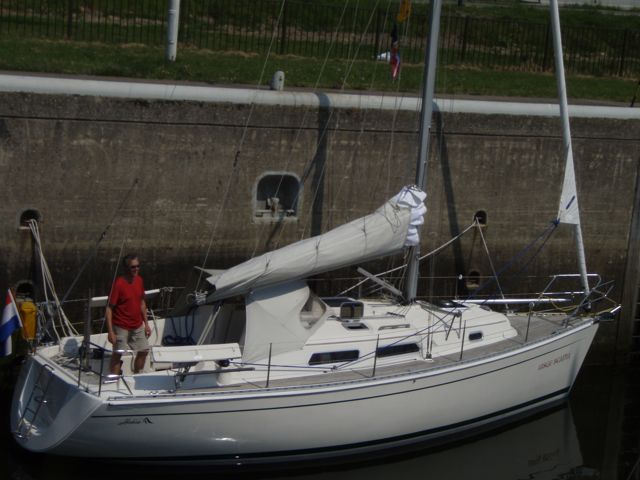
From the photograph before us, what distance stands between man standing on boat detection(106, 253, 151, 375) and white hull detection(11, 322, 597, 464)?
72cm

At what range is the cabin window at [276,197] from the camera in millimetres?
14781

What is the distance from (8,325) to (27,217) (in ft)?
5.98

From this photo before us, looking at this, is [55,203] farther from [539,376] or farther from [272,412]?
[539,376]

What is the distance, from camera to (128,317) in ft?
39.2

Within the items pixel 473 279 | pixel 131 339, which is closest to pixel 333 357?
pixel 131 339

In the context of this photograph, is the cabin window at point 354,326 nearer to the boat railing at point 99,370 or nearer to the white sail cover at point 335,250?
the white sail cover at point 335,250

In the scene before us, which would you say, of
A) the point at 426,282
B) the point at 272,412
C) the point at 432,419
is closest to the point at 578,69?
the point at 426,282

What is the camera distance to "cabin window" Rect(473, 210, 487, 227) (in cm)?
1594

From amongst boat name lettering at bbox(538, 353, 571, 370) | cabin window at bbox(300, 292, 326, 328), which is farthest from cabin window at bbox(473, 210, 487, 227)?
cabin window at bbox(300, 292, 326, 328)

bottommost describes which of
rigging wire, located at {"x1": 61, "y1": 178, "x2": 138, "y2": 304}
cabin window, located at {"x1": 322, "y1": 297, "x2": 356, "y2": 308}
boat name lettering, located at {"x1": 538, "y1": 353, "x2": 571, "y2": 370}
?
boat name lettering, located at {"x1": 538, "y1": 353, "x2": 571, "y2": 370}

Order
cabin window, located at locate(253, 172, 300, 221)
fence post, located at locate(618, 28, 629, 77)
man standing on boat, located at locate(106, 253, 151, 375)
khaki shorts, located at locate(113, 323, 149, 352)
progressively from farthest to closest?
fence post, located at locate(618, 28, 629, 77), cabin window, located at locate(253, 172, 300, 221), khaki shorts, located at locate(113, 323, 149, 352), man standing on boat, located at locate(106, 253, 151, 375)

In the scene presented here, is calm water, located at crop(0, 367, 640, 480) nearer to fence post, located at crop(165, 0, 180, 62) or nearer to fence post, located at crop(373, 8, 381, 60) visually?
fence post, located at crop(165, 0, 180, 62)

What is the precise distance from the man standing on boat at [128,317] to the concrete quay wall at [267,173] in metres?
2.07

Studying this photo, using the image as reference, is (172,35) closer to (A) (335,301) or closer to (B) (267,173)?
(B) (267,173)
